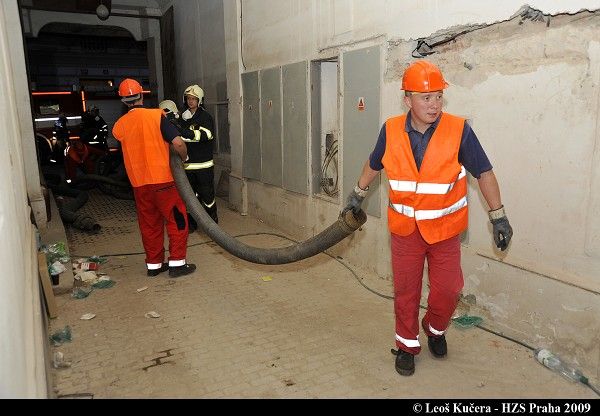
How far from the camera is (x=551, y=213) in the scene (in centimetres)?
272

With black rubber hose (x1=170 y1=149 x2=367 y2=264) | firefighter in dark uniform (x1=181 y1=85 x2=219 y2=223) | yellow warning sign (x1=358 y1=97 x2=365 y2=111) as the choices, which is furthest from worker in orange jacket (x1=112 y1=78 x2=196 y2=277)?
yellow warning sign (x1=358 y1=97 x2=365 y2=111)

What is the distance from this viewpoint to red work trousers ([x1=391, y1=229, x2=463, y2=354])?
261cm

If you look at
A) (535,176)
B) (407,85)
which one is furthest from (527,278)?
(407,85)

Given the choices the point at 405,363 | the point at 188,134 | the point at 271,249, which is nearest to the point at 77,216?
the point at 188,134

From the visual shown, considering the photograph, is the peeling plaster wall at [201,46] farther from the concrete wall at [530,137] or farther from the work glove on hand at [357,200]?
the work glove on hand at [357,200]

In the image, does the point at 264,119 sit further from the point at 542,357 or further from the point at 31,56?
the point at 31,56

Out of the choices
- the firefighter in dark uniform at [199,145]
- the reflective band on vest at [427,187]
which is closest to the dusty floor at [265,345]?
the reflective band on vest at [427,187]

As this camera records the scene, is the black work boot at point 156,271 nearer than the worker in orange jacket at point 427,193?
No

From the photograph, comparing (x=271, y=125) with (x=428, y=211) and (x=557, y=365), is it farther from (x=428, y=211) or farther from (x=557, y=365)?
(x=557, y=365)

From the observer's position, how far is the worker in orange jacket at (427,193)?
2.44 metres

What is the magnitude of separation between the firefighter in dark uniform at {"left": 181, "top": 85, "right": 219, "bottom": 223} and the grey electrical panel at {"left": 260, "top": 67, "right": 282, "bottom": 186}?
0.71 m

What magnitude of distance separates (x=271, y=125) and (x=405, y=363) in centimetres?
377

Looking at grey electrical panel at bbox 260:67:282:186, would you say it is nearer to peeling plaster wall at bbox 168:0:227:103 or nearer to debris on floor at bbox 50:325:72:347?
peeling plaster wall at bbox 168:0:227:103

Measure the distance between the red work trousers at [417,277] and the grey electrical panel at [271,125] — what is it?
10.6 ft
